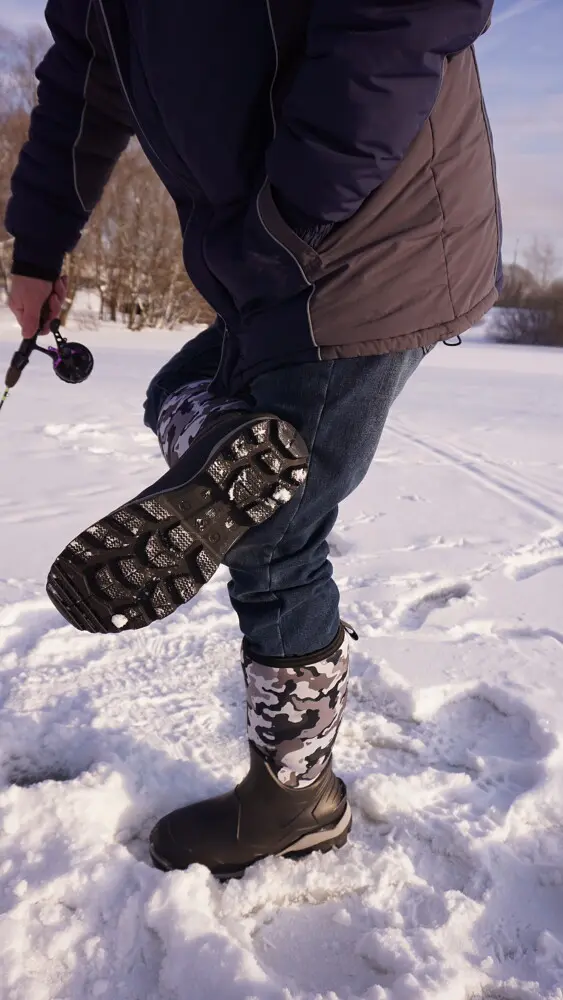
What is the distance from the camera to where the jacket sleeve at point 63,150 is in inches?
47.3

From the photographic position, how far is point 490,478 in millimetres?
3605

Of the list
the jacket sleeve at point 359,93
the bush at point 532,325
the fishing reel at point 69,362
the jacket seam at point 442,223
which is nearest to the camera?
the jacket sleeve at point 359,93

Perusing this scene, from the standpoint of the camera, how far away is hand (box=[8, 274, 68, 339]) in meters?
1.35

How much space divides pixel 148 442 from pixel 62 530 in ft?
4.92

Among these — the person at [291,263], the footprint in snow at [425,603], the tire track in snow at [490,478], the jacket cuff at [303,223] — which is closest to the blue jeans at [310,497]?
the person at [291,263]

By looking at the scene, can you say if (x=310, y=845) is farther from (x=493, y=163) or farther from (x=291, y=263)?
(x=493, y=163)

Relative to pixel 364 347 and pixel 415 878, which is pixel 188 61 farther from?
pixel 415 878

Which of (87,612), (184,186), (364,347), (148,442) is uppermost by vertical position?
(184,186)

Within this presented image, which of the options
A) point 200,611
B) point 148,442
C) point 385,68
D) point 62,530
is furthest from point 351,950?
point 148,442

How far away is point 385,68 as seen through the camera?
29.2 inches

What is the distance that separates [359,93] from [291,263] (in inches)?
7.4

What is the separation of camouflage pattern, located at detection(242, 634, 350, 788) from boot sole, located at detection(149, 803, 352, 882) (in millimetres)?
101

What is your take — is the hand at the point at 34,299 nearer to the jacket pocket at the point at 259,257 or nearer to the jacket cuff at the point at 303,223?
the jacket pocket at the point at 259,257

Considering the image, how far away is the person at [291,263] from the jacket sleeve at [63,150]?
0.24 m
